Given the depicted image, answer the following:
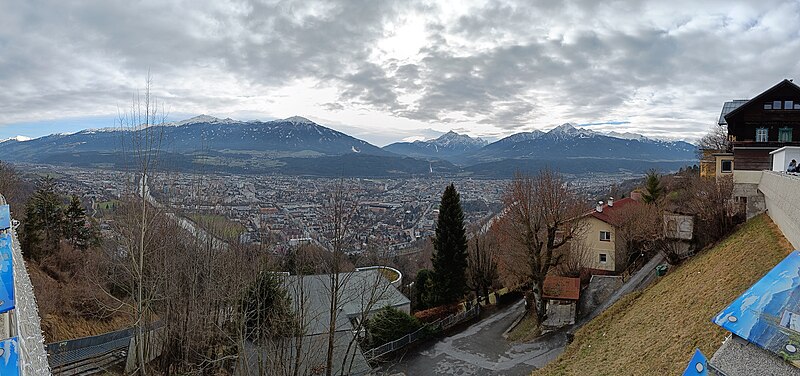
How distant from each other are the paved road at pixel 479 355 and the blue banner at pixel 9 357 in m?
12.1

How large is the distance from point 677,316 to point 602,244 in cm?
1536

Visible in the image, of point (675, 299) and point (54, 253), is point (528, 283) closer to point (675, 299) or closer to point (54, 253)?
point (675, 299)

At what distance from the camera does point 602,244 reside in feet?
79.0

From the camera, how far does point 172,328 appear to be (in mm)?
11727

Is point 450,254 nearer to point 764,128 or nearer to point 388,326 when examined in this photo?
point 388,326

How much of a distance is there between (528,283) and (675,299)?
32.0 ft

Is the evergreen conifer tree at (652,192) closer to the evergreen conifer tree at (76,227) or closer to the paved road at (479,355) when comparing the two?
the paved road at (479,355)

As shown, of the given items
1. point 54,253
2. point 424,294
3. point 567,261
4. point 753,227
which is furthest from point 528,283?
point 54,253

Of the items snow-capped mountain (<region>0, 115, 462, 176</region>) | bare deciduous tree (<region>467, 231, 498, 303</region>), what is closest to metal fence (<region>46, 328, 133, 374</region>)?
snow-capped mountain (<region>0, 115, 462, 176</region>)

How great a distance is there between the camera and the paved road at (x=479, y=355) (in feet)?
45.6

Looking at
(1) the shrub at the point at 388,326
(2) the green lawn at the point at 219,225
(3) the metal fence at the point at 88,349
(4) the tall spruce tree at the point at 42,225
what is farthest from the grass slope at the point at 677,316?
(4) the tall spruce tree at the point at 42,225

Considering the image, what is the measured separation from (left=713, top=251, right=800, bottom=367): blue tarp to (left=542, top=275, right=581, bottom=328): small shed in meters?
14.7

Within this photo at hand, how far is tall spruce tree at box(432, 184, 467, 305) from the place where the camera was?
21.8m

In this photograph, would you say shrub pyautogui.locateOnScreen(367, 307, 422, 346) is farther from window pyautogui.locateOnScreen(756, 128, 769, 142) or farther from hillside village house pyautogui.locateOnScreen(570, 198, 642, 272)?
window pyautogui.locateOnScreen(756, 128, 769, 142)
